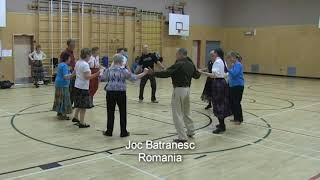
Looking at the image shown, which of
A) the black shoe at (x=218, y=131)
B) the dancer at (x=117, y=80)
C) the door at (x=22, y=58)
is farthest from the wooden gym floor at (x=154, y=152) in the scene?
the door at (x=22, y=58)

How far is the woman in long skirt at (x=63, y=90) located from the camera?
796 cm

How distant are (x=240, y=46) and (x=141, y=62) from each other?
1465 centimetres

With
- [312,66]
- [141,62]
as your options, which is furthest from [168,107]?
[312,66]

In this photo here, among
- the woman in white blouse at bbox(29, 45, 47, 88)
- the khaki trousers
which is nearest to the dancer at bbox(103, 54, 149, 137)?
the khaki trousers

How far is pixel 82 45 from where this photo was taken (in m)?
17.6

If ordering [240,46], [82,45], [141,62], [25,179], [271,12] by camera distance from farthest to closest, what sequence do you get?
[240,46]
[271,12]
[82,45]
[141,62]
[25,179]

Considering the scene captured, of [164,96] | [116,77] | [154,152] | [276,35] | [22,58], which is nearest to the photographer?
[154,152]

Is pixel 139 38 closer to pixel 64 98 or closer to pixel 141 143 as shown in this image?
pixel 64 98

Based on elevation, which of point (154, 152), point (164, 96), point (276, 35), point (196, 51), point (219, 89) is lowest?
point (154, 152)

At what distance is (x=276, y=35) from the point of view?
73.8 feet

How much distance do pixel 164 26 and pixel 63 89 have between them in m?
14.0

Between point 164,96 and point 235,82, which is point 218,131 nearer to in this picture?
point 235,82

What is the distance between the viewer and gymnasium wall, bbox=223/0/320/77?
21.1 metres

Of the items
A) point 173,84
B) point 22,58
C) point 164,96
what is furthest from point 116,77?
point 22,58
